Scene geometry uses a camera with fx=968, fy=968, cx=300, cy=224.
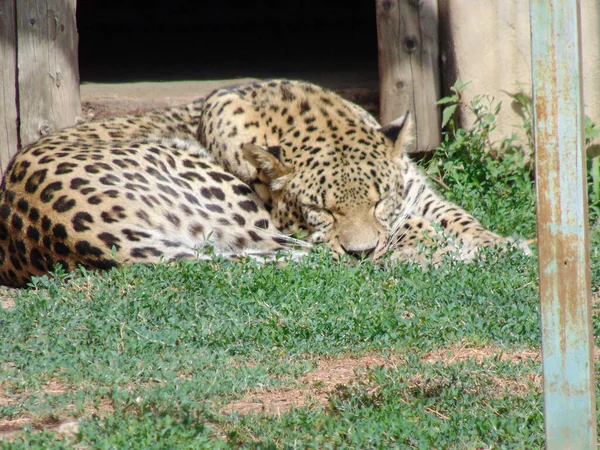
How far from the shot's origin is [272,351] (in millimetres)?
4680

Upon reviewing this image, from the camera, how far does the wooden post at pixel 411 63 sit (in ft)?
27.4

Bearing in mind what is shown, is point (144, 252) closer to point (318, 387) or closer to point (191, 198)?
point (191, 198)

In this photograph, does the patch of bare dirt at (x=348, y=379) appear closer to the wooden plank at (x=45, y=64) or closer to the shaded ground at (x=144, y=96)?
the wooden plank at (x=45, y=64)

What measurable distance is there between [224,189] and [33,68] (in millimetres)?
2190

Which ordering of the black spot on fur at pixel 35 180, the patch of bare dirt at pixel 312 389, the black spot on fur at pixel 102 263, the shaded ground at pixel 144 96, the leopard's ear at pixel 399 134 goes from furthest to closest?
the shaded ground at pixel 144 96 < the leopard's ear at pixel 399 134 < the black spot on fur at pixel 35 180 < the black spot on fur at pixel 102 263 < the patch of bare dirt at pixel 312 389

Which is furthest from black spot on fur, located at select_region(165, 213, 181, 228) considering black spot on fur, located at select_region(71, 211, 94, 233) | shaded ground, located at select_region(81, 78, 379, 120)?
shaded ground, located at select_region(81, 78, 379, 120)

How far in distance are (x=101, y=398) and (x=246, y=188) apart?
3.13 meters

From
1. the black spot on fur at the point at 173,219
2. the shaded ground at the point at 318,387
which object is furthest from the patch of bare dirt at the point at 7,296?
the shaded ground at the point at 318,387

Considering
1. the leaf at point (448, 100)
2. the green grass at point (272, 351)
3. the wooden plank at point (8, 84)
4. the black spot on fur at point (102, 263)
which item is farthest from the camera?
the leaf at point (448, 100)

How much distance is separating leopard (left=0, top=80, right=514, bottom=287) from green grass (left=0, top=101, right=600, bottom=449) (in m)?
0.38

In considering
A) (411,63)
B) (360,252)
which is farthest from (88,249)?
(411,63)

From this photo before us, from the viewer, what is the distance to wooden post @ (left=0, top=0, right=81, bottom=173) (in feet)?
25.6

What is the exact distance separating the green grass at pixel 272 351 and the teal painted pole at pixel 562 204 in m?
0.73

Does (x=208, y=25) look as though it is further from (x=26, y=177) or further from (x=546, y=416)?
(x=546, y=416)
